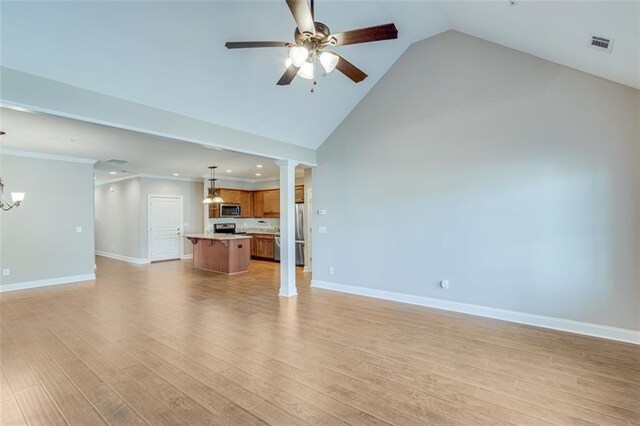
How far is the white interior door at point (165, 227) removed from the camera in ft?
30.5

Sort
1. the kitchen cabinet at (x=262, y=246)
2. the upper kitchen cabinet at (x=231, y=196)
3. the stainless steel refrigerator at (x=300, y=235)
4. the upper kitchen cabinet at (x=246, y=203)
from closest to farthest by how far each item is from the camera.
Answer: the stainless steel refrigerator at (x=300, y=235), the kitchen cabinet at (x=262, y=246), the upper kitchen cabinet at (x=231, y=196), the upper kitchen cabinet at (x=246, y=203)

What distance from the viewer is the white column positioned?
530 cm

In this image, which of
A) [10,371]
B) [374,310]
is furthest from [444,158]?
[10,371]

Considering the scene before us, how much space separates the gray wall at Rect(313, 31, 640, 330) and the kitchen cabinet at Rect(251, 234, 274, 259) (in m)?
4.23

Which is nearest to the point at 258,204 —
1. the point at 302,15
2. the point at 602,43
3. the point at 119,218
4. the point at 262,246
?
the point at 262,246

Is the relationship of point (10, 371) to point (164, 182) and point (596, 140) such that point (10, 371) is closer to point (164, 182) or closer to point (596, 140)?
point (596, 140)

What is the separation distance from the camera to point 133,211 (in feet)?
30.3

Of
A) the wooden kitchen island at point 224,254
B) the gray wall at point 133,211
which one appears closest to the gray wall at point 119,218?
the gray wall at point 133,211

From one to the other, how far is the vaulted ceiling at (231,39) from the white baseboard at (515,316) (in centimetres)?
267

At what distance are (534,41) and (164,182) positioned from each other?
9652 mm

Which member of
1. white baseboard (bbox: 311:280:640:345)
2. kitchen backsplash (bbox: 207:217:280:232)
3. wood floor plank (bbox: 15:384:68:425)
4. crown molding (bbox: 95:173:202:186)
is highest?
crown molding (bbox: 95:173:202:186)

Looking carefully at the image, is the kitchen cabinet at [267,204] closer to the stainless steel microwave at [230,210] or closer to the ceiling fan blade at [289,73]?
the stainless steel microwave at [230,210]

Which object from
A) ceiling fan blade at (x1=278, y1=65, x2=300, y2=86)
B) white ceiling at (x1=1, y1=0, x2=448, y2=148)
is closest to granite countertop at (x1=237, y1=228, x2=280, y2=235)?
white ceiling at (x1=1, y1=0, x2=448, y2=148)

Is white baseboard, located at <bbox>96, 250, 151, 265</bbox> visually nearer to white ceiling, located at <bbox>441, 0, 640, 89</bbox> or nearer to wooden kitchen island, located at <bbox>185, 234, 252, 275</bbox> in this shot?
wooden kitchen island, located at <bbox>185, 234, 252, 275</bbox>
